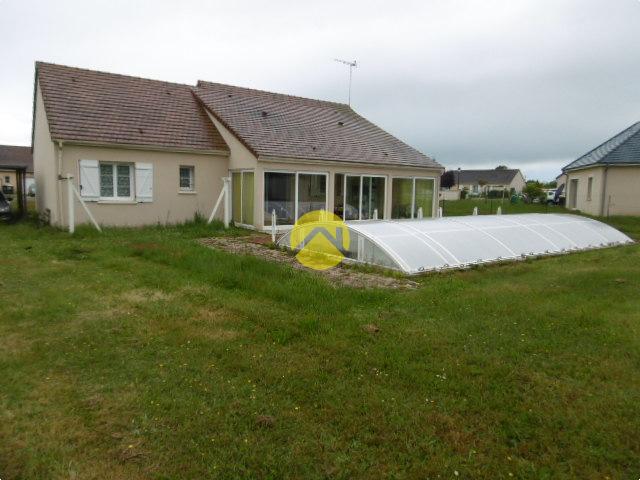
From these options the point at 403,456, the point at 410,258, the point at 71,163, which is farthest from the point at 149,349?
the point at 71,163

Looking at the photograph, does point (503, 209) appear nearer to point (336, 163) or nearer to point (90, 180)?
point (336, 163)

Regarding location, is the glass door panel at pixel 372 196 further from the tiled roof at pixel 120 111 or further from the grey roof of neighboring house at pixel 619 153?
the grey roof of neighboring house at pixel 619 153

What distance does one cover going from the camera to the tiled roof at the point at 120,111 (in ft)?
50.2

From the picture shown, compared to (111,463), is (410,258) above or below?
above

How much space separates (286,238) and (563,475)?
391 inches

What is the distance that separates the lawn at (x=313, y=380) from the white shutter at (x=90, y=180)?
748cm

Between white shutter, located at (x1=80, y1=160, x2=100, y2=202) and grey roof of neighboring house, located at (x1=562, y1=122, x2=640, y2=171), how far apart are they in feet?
81.9

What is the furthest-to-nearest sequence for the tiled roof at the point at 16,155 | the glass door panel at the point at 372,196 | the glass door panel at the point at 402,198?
the tiled roof at the point at 16,155 → the glass door panel at the point at 402,198 → the glass door panel at the point at 372,196

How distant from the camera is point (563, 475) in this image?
3.13 meters

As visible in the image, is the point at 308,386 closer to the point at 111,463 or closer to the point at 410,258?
the point at 111,463

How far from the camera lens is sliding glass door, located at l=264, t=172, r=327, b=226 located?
651 inches

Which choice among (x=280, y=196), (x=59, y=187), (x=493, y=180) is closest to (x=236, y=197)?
(x=280, y=196)

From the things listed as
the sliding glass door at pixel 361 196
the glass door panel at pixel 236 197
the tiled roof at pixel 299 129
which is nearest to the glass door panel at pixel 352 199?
the sliding glass door at pixel 361 196

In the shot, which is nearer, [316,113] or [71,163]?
[71,163]
